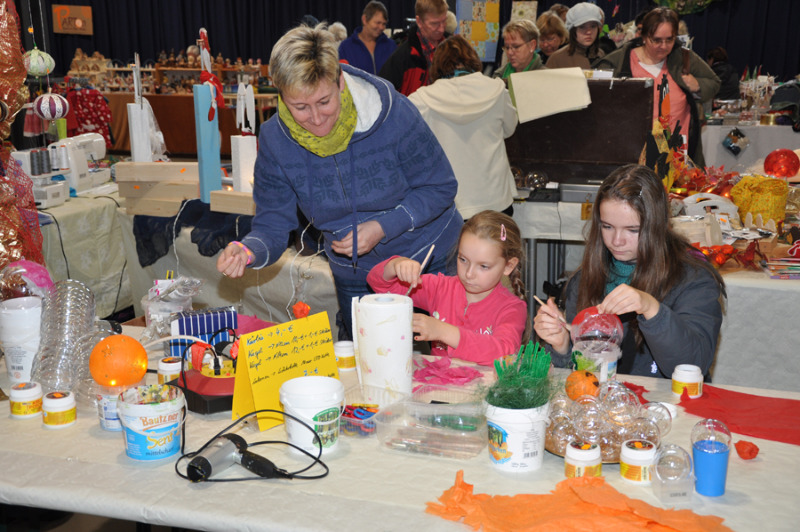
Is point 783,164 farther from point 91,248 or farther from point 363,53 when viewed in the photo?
point 91,248

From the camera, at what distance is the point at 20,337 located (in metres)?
1.59

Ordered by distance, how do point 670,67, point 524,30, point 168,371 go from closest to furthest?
point 168,371, point 670,67, point 524,30

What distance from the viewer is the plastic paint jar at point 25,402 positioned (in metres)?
1.45

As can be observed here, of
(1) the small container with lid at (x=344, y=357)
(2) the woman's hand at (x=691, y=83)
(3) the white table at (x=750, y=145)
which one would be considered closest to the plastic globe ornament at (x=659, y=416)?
(1) the small container with lid at (x=344, y=357)

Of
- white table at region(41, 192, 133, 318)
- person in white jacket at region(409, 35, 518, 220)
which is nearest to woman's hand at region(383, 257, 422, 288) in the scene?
person in white jacket at region(409, 35, 518, 220)

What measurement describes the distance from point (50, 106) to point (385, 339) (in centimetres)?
333

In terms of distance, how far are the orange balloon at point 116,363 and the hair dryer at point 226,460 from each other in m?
0.29

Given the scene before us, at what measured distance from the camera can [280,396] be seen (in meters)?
1.30

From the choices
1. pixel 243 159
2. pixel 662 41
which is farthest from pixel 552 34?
pixel 243 159

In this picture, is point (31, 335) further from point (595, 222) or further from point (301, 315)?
point (595, 222)

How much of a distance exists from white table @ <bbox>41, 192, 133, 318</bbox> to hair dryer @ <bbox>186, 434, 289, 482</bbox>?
7.98 feet

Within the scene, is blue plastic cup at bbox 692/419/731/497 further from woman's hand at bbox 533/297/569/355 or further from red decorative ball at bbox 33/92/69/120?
red decorative ball at bbox 33/92/69/120

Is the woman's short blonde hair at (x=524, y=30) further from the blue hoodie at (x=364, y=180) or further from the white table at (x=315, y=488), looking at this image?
the white table at (x=315, y=488)

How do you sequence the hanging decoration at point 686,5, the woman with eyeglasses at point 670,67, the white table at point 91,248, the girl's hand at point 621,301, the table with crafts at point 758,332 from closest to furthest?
the girl's hand at point 621,301 → the table with crafts at point 758,332 → the white table at point 91,248 → the woman with eyeglasses at point 670,67 → the hanging decoration at point 686,5
